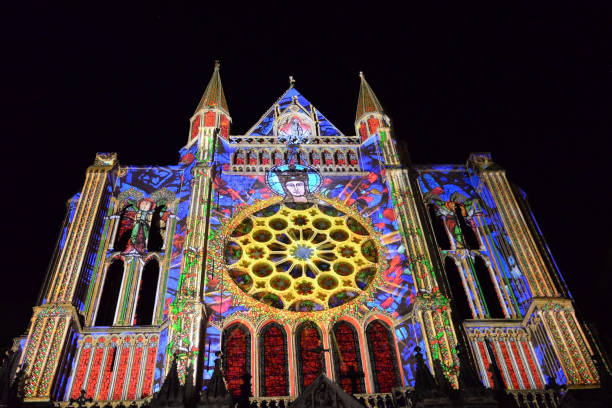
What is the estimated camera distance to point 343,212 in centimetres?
1975

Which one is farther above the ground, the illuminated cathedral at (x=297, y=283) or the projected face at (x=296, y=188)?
the projected face at (x=296, y=188)

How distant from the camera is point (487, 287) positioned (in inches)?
711

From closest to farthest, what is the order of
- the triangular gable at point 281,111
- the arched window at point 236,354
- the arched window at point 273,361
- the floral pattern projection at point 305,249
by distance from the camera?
the arched window at point 273,361, the arched window at point 236,354, the floral pattern projection at point 305,249, the triangular gable at point 281,111

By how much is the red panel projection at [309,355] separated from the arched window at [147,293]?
172 inches

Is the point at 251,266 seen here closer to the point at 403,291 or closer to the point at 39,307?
the point at 403,291

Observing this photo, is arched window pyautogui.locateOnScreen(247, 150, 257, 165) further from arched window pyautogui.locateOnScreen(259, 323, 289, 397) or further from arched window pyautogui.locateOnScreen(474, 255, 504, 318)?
arched window pyautogui.locateOnScreen(474, 255, 504, 318)

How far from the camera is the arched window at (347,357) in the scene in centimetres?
1485

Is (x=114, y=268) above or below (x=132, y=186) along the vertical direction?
below

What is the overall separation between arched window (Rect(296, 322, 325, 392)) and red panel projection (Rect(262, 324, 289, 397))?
0.40m

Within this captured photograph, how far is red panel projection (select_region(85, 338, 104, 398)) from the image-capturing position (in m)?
14.7

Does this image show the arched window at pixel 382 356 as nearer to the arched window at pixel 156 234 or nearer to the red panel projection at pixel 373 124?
the arched window at pixel 156 234

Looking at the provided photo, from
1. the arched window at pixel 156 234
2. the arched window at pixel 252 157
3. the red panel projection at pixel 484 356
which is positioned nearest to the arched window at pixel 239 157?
the arched window at pixel 252 157

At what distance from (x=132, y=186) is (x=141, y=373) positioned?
770cm

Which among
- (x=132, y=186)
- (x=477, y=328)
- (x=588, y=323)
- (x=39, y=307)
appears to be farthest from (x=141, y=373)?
(x=588, y=323)
